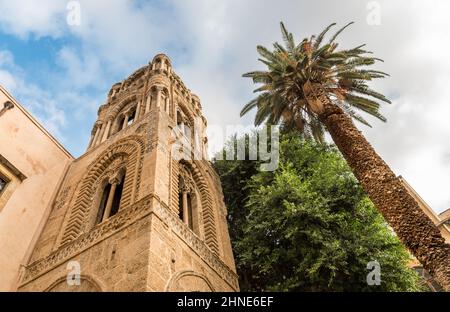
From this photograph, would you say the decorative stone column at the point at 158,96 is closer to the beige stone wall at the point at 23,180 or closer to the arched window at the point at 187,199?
the arched window at the point at 187,199

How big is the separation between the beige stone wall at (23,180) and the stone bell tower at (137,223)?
299 millimetres

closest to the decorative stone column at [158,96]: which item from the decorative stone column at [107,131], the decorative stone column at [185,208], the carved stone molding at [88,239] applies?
the decorative stone column at [107,131]

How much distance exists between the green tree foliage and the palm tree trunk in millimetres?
2305

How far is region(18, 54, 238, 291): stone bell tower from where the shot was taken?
7765mm

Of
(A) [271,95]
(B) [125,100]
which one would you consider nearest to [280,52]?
(A) [271,95]

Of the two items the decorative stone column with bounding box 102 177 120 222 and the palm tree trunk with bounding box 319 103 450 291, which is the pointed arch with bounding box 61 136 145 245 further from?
the palm tree trunk with bounding box 319 103 450 291

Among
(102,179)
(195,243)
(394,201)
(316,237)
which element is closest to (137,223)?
(195,243)

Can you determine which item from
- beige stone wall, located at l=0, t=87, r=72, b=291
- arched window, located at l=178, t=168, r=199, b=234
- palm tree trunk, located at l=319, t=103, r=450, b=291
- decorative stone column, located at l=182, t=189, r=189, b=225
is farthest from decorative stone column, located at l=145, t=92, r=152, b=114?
palm tree trunk, located at l=319, t=103, r=450, b=291

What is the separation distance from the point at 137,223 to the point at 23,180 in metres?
4.97

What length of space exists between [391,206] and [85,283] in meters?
6.15

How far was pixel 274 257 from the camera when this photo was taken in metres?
10.8

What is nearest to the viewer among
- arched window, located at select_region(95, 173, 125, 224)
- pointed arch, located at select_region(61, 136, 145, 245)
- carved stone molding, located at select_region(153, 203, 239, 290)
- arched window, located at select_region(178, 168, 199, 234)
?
carved stone molding, located at select_region(153, 203, 239, 290)

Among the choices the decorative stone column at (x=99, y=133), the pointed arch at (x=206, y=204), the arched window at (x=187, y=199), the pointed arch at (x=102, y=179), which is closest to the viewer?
the pointed arch at (x=102, y=179)

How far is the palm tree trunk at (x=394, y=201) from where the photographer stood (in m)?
6.20
